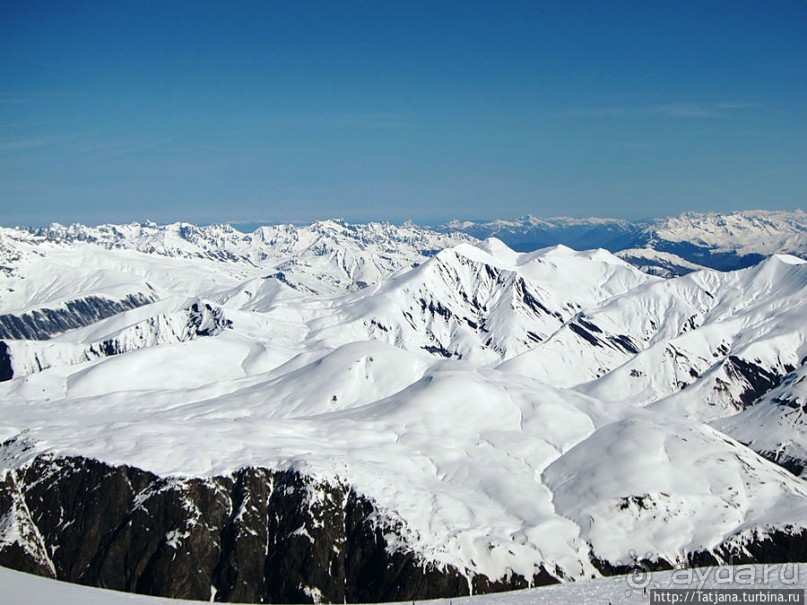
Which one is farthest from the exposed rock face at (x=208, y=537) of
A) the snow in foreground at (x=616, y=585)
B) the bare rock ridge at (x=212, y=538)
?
the snow in foreground at (x=616, y=585)

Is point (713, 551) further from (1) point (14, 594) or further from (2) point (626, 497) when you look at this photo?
(1) point (14, 594)

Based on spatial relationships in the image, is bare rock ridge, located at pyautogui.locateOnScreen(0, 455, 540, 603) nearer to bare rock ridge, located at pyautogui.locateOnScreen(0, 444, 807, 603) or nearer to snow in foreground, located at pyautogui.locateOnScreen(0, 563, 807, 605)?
bare rock ridge, located at pyautogui.locateOnScreen(0, 444, 807, 603)

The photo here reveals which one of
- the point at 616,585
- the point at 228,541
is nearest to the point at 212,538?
the point at 228,541

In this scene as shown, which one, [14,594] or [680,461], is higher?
[14,594]

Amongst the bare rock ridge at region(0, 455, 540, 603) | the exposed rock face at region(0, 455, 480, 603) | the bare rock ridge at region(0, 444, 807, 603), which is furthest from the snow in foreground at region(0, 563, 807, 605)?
the exposed rock face at region(0, 455, 480, 603)

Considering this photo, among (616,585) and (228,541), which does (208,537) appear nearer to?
(228,541)

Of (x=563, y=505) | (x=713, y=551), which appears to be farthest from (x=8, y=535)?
(x=713, y=551)
